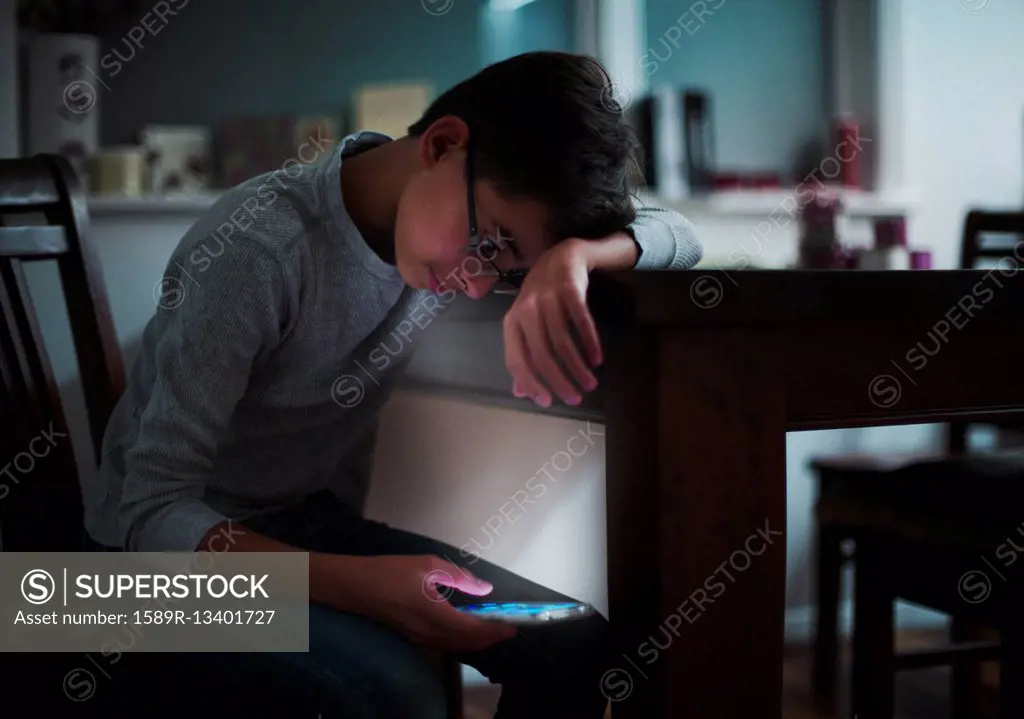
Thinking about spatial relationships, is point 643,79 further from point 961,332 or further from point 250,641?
point 250,641

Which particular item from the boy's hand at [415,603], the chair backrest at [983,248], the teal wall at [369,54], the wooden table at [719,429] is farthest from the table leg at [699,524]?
the teal wall at [369,54]

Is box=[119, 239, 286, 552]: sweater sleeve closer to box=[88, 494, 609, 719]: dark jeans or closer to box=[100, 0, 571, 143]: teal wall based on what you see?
box=[88, 494, 609, 719]: dark jeans

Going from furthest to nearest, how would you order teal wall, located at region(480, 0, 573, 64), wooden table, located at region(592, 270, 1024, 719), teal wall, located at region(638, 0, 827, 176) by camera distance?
1. teal wall, located at region(638, 0, 827, 176)
2. teal wall, located at region(480, 0, 573, 64)
3. wooden table, located at region(592, 270, 1024, 719)

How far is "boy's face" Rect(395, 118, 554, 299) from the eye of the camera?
94 cm

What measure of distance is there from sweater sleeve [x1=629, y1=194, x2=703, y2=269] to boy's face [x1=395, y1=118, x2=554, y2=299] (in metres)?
0.11

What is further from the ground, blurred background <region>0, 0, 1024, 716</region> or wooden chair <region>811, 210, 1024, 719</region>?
blurred background <region>0, 0, 1024, 716</region>

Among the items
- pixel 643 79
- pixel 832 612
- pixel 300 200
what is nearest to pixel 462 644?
pixel 300 200

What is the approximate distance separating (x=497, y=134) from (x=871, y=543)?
0.89 m

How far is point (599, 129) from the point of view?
36.3 inches

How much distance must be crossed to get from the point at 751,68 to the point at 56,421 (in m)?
1.81

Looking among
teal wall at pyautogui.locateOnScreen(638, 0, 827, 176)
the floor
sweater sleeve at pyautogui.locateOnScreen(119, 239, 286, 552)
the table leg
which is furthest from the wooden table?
teal wall at pyautogui.locateOnScreen(638, 0, 827, 176)

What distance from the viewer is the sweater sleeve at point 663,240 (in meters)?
0.99

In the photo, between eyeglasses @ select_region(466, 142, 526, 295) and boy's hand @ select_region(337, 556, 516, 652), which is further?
eyeglasses @ select_region(466, 142, 526, 295)

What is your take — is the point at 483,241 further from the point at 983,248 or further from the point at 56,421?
the point at 983,248
